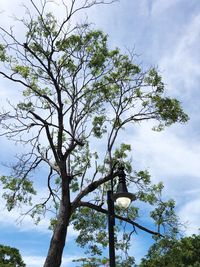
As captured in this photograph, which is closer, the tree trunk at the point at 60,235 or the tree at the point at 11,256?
the tree trunk at the point at 60,235

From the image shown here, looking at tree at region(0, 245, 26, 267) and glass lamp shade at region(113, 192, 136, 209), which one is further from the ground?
tree at region(0, 245, 26, 267)

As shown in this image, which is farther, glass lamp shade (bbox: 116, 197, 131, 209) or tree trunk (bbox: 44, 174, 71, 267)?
tree trunk (bbox: 44, 174, 71, 267)

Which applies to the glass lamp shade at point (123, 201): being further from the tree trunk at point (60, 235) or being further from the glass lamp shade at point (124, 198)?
the tree trunk at point (60, 235)

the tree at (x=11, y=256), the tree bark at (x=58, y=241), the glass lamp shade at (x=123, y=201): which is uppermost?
the tree at (x=11, y=256)

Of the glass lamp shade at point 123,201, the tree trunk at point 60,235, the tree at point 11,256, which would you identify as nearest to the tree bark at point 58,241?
the tree trunk at point 60,235

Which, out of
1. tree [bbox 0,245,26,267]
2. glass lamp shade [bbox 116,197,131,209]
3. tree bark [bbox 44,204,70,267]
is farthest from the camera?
tree [bbox 0,245,26,267]

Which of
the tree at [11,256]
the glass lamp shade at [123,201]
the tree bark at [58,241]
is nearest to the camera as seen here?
the glass lamp shade at [123,201]

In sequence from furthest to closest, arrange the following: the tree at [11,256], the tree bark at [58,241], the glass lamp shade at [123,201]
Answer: the tree at [11,256], the tree bark at [58,241], the glass lamp shade at [123,201]

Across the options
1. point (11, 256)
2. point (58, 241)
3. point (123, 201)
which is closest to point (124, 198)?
point (123, 201)

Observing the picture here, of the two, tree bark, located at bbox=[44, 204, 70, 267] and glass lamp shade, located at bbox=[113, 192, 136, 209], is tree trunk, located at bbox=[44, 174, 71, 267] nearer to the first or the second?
tree bark, located at bbox=[44, 204, 70, 267]

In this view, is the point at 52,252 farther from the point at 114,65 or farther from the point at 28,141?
the point at 114,65

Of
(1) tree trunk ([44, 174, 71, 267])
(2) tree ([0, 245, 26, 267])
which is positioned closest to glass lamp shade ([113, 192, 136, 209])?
(1) tree trunk ([44, 174, 71, 267])

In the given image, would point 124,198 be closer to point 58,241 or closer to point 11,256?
point 58,241

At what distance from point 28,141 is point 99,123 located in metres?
4.10
